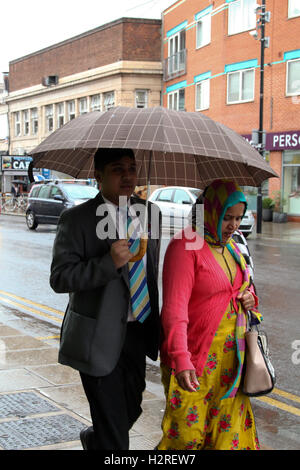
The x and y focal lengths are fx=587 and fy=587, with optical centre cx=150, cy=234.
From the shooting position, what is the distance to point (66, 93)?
43250mm

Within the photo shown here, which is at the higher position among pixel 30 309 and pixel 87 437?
pixel 87 437

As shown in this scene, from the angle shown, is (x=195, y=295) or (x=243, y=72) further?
(x=243, y=72)

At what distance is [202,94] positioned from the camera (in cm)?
3036

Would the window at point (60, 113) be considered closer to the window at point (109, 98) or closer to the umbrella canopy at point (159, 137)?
the window at point (109, 98)

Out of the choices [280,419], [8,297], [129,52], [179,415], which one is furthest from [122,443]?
[129,52]

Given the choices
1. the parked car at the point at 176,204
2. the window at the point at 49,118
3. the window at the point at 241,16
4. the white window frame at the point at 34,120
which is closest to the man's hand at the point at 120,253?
the parked car at the point at 176,204

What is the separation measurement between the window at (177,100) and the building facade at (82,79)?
1.70m

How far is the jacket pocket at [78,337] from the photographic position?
2750mm

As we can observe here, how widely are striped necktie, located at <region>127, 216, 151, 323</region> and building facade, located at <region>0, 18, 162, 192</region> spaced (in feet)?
111

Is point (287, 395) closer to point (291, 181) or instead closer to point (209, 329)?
point (209, 329)

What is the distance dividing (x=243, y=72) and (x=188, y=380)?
2552cm

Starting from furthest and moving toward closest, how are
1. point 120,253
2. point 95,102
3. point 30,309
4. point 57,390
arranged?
point 95,102 < point 30,309 < point 57,390 < point 120,253

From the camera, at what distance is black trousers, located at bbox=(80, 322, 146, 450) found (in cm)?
281

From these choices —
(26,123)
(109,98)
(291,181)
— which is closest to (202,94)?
(291,181)
